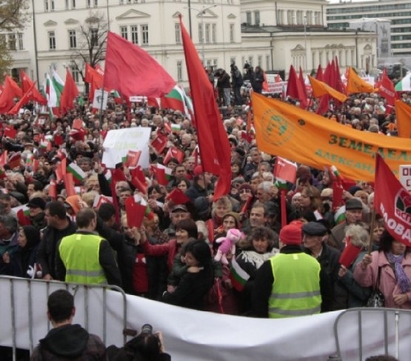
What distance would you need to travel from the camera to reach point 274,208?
983cm

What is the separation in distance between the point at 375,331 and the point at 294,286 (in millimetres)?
602

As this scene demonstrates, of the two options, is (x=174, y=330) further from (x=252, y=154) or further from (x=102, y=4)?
(x=102, y=4)

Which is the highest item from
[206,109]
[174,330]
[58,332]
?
[206,109]

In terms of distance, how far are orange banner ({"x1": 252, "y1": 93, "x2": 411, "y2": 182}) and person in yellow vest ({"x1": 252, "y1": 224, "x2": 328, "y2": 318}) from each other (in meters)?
2.20

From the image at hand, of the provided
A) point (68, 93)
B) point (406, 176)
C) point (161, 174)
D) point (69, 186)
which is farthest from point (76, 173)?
point (68, 93)

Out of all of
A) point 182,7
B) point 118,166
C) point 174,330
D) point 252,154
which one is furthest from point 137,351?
→ point 182,7

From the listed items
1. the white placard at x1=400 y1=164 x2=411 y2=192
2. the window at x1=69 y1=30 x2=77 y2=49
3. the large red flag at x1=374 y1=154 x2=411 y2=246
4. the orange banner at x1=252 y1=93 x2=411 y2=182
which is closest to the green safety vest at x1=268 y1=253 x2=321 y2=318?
the large red flag at x1=374 y1=154 x2=411 y2=246

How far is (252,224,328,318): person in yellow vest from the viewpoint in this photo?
22.6 feet

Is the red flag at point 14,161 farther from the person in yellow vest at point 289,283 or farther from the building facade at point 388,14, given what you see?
the building facade at point 388,14

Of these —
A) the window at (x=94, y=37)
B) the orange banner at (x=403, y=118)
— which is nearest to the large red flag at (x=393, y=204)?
the orange banner at (x=403, y=118)

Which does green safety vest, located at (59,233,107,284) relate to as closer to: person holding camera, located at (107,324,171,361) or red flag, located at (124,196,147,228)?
red flag, located at (124,196,147,228)

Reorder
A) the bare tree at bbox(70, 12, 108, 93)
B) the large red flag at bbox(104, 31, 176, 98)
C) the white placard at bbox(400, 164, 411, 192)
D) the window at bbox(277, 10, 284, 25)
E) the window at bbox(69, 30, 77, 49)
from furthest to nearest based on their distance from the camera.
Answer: the window at bbox(277, 10, 284, 25), the window at bbox(69, 30, 77, 49), the bare tree at bbox(70, 12, 108, 93), the large red flag at bbox(104, 31, 176, 98), the white placard at bbox(400, 164, 411, 192)

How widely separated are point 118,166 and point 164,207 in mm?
2106

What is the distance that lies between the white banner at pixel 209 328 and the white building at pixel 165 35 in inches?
2550
